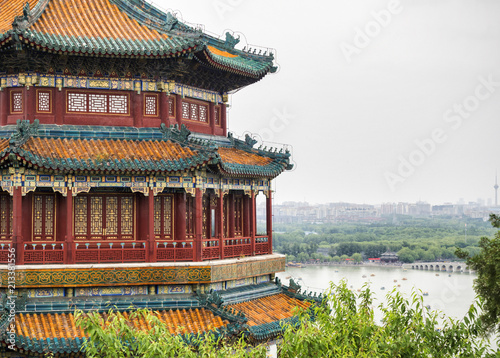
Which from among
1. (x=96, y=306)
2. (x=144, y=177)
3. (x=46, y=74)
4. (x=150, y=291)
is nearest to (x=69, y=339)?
(x=96, y=306)

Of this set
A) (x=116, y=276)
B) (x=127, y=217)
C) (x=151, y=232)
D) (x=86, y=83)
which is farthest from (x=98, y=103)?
(x=116, y=276)

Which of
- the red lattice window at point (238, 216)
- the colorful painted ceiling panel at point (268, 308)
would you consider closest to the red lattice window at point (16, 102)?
the red lattice window at point (238, 216)

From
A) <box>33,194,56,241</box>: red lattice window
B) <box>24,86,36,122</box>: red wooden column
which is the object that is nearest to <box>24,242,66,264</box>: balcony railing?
<box>33,194,56,241</box>: red lattice window

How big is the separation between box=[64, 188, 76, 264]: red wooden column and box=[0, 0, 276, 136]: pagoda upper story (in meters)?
2.59

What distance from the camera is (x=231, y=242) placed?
881 inches

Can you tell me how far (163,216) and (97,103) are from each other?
13.4 feet

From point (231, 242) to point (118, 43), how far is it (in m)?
7.34

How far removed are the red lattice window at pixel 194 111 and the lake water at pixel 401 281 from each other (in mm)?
55521

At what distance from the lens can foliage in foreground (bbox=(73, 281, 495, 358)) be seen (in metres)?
10.8

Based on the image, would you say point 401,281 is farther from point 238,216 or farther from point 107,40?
point 107,40

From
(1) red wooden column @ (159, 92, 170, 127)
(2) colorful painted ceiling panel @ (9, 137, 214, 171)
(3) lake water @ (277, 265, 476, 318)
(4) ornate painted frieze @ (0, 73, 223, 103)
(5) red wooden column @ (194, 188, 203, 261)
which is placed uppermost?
(4) ornate painted frieze @ (0, 73, 223, 103)

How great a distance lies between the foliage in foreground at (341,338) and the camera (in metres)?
10.8

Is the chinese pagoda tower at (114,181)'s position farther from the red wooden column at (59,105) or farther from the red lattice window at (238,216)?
the red lattice window at (238,216)

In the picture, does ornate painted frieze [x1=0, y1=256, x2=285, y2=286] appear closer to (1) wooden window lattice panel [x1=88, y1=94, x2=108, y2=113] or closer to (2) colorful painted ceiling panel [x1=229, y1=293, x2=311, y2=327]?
(2) colorful painted ceiling panel [x1=229, y1=293, x2=311, y2=327]
